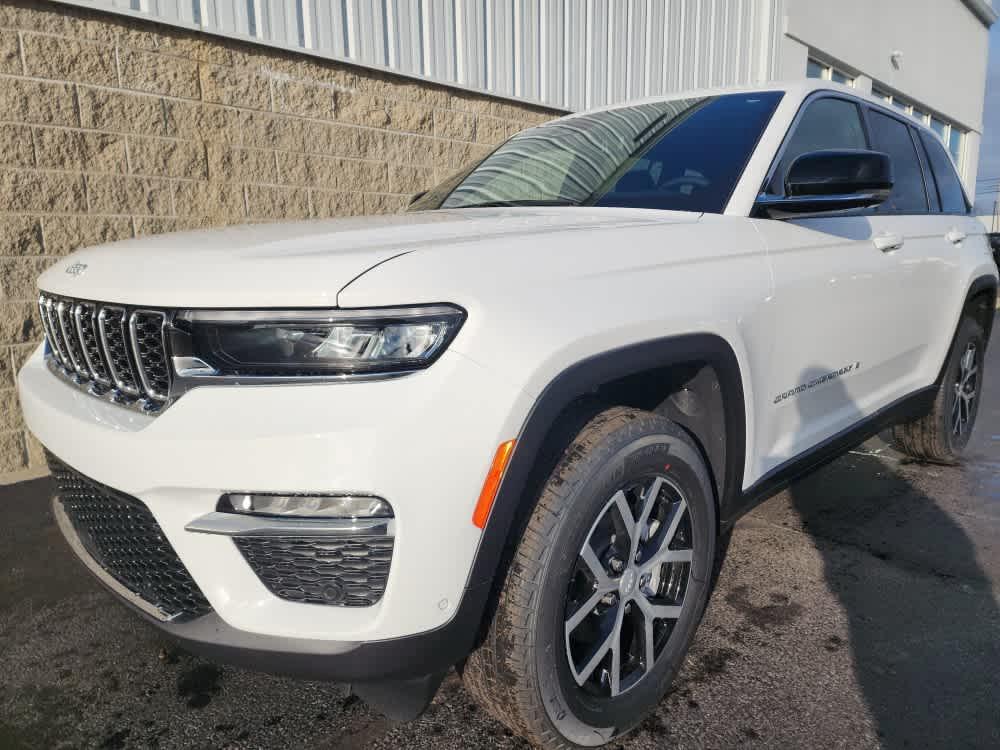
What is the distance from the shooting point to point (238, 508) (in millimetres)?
1377

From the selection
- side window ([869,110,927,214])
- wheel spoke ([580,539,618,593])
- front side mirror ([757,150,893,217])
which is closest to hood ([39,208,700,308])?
front side mirror ([757,150,893,217])

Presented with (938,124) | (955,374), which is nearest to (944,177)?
(955,374)

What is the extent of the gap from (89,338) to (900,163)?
3.44 meters

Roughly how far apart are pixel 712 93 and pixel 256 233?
6.19 feet

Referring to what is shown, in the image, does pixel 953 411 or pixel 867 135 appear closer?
pixel 867 135

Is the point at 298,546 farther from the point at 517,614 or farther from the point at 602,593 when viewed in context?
the point at 602,593

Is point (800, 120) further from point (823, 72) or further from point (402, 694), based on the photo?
point (823, 72)

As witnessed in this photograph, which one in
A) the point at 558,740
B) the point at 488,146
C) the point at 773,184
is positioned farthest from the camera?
the point at 488,146

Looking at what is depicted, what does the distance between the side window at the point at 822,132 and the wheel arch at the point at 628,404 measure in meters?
0.78

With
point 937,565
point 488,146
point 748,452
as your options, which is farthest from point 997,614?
point 488,146

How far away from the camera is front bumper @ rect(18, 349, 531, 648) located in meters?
1.30

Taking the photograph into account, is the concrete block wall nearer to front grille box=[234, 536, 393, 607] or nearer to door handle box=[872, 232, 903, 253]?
front grille box=[234, 536, 393, 607]

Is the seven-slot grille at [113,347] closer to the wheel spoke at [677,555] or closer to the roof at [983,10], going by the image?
the wheel spoke at [677,555]

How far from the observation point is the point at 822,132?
9.04 feet
